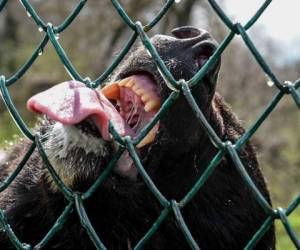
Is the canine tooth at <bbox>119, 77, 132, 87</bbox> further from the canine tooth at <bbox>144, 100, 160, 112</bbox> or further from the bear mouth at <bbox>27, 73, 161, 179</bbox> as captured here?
the canine tooth at <bbox>144, 100, 160, 112</bbox>

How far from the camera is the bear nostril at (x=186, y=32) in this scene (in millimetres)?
2732

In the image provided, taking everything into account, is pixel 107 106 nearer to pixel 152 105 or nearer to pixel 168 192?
pixel 152 105

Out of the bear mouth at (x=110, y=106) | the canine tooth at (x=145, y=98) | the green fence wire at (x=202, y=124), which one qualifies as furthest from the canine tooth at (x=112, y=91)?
the green fence wire at (x=202, y=124)

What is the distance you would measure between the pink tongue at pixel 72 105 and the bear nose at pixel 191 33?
18.8 inches

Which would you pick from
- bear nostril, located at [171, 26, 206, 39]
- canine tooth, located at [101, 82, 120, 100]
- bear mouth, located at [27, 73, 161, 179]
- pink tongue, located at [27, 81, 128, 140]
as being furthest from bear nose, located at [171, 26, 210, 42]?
pink tongue, located at [27, 81, 128, 140]

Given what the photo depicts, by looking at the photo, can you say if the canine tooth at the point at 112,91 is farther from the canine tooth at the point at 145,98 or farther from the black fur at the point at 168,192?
the canine tooth at the point at 145,98

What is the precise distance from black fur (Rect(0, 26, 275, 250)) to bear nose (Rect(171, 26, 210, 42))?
0.01m

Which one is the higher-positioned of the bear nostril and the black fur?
the bear nostril

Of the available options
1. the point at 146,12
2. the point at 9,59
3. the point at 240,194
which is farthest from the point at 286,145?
the point at 240,194

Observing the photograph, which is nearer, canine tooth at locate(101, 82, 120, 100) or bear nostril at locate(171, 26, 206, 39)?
bear nostril at locate(171, 26, 206, 39)

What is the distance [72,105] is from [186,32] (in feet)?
2.25

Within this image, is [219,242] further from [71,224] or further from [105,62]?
[105,62]

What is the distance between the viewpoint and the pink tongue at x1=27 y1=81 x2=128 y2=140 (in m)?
2.29

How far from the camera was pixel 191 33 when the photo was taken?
276cm
